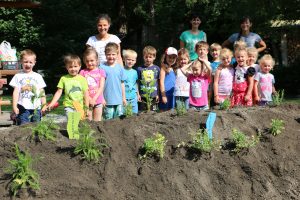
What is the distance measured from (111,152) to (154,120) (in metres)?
0.77

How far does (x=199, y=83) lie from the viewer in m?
7.26

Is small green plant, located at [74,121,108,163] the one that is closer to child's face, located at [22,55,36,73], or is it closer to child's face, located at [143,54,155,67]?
child's face, located at [22,55,36,73]

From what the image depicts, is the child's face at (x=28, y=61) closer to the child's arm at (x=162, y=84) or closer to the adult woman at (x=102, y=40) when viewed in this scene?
the adult woman at (x=102, y=40)

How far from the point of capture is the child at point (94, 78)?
6703 millimetres

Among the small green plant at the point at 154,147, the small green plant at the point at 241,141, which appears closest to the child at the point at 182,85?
the small green plant at the point at 241,141

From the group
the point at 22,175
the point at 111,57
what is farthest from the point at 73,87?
the point at 22,175

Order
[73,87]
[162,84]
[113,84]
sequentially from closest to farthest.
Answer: [73,87] → [113,84] → [162,84]

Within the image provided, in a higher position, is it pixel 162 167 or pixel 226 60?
pixel 226 60

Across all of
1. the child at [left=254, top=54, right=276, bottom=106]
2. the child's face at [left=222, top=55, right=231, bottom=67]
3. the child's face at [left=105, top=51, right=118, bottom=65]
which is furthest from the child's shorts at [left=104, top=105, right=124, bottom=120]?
the child at [left=254, top=54, right=276, bottom=106]

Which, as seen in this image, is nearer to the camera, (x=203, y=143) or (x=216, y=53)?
→ (x=203, y=143)

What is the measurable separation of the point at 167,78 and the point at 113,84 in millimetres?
907

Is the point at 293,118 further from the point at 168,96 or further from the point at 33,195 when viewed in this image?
the point at 33,195

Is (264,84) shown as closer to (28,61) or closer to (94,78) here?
(94,78)

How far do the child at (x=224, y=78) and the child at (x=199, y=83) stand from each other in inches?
5.5
